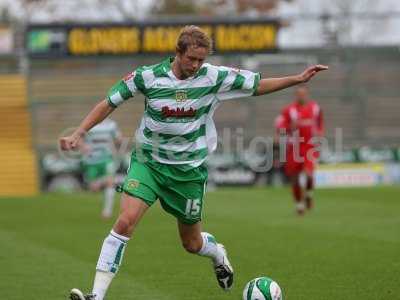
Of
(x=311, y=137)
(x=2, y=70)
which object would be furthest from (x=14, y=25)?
(x=311, y=137)

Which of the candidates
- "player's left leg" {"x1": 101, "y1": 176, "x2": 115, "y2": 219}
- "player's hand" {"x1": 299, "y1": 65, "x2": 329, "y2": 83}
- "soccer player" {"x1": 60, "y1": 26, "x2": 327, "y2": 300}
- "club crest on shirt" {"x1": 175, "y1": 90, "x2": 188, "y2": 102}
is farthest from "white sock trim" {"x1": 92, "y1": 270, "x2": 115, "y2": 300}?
"player's left leg" {"x1": 101, "y1": 176, "x2": 115, "y2": 219}

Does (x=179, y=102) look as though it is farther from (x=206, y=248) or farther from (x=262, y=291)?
(x=262, y=291)

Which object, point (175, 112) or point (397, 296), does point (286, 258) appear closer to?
point (397, 296)

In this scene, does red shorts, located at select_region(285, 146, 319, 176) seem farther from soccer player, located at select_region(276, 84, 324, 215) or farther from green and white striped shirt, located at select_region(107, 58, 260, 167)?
green and white striped shirt, located at select_region(107, 58, 260, 167)

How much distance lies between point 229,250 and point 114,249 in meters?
4.73

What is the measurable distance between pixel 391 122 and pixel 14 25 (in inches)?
502

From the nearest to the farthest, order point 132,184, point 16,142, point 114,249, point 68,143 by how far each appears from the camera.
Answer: point 68,143
point 114,249
point 132,184
point 16,142

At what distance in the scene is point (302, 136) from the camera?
18828 millimetres

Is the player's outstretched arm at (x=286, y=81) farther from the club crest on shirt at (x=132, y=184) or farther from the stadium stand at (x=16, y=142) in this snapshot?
the stadium stand at (x=16, y=142)

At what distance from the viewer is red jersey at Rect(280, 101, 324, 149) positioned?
1867cm

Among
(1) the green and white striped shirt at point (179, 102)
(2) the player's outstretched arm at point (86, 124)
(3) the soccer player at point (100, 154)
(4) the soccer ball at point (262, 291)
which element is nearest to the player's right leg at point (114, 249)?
(1) the green and white striped shirt at point (179, 102)

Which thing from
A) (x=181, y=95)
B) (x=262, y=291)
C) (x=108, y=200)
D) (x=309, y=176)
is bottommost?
(x=262, y=291)

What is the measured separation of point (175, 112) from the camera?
779cm

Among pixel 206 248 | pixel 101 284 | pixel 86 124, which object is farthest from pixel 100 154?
pixel 101 284
